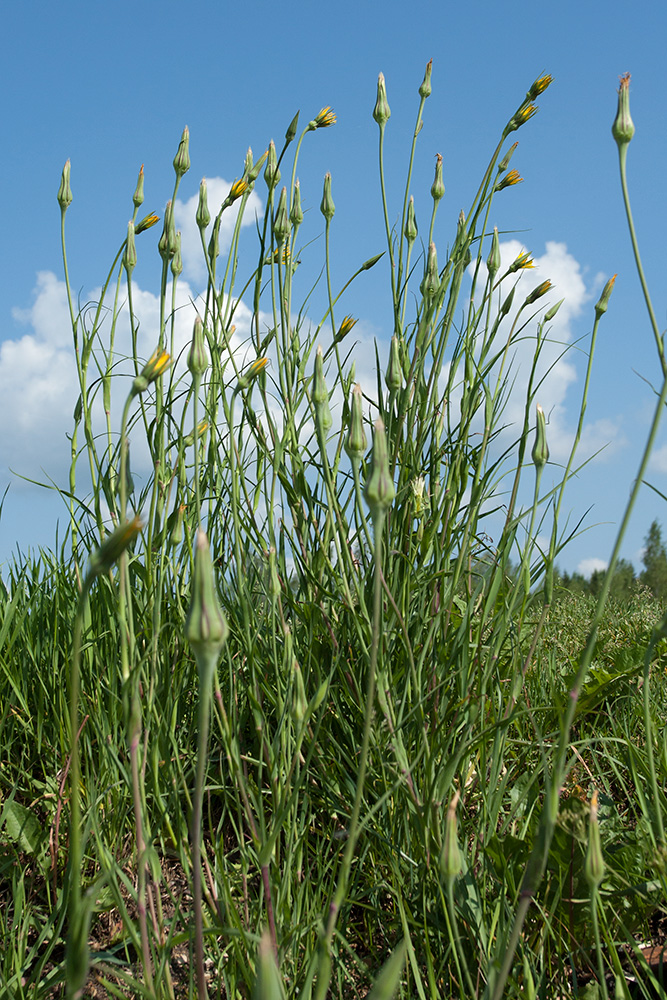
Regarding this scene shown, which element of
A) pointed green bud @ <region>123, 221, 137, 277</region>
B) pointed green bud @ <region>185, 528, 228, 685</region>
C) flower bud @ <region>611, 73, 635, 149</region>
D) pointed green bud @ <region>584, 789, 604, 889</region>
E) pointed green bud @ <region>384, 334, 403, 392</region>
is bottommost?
pointed green bud @ <region>584, 789, 604, 889</region>

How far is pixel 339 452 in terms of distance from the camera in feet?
6.31

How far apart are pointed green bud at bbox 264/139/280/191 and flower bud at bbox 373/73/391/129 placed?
0.31m

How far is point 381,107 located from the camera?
84.2 inches

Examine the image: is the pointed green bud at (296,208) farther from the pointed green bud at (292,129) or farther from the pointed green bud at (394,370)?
the pointed green bud at (394,370)

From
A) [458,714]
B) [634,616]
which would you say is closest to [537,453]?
[458,714]

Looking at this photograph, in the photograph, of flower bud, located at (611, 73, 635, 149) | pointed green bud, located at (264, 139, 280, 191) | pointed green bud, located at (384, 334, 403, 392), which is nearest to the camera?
flower bud, located at (611, 73, 635, 149)

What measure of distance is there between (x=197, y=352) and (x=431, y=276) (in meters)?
0.78

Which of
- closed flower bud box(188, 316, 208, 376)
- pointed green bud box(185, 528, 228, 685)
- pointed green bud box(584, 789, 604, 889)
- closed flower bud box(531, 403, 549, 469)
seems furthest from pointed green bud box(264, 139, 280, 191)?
pointed green bud box(584, 789, 604, 889)

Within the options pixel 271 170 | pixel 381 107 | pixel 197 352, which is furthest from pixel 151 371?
pixel 381 107

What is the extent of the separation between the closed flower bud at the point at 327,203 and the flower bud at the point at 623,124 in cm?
99

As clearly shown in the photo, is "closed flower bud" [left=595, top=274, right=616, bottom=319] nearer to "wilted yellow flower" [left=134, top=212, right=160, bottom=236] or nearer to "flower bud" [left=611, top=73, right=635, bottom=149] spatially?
"flower bud" [left=611, top=73, right=635, bottom=149]

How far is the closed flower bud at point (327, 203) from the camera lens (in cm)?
211

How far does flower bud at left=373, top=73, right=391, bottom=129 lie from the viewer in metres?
2.14

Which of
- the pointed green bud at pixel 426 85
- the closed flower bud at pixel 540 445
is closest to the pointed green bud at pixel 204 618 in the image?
the closed flower bud at pixel 540 445
